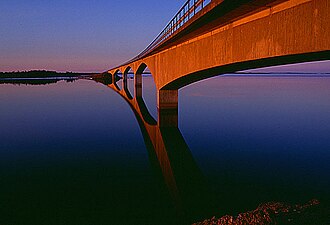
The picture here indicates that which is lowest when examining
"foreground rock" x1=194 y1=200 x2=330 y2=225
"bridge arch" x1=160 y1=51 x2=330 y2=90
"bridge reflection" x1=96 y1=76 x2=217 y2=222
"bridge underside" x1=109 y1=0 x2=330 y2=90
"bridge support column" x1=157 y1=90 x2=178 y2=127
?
"bridge reflection" x1=96 y1=76 x2=217 y2=222

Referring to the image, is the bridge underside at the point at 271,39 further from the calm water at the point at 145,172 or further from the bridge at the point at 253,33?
the calm water at the point at 145,172

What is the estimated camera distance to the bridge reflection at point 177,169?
6.66m

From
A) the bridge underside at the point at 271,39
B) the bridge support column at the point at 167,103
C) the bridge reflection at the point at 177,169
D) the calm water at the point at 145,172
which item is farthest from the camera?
the bridge support column at the point at 167,103

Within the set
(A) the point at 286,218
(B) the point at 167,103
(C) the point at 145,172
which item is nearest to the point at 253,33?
(A) the point at 286,218

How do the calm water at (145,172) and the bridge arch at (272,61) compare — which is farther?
the calm water at (145,172)

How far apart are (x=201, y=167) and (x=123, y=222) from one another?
15.8 feet

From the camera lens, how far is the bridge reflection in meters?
6.66

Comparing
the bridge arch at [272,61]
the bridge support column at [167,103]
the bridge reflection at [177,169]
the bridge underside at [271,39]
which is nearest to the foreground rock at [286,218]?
the bridge reflection at [177,169]

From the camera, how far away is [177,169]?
980 cm

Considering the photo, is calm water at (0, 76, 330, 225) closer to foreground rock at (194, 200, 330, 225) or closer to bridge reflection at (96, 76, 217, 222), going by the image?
bridge reflection at (96, 76, 217, 222)

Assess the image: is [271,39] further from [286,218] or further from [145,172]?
[145,172]

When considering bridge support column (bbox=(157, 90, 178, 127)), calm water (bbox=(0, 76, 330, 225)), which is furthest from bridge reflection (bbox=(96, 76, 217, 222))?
bridge support column (bbox=(157, 90, 178, 127))

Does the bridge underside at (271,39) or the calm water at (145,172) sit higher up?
the bridge underside at (271,39)

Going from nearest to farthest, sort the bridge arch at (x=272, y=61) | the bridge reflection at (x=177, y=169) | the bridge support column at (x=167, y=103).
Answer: the bridge arch at (x=272, y=61) → the bridge reflection at (x=177, y=169) → the bridge support column at (x=167, y=103)
